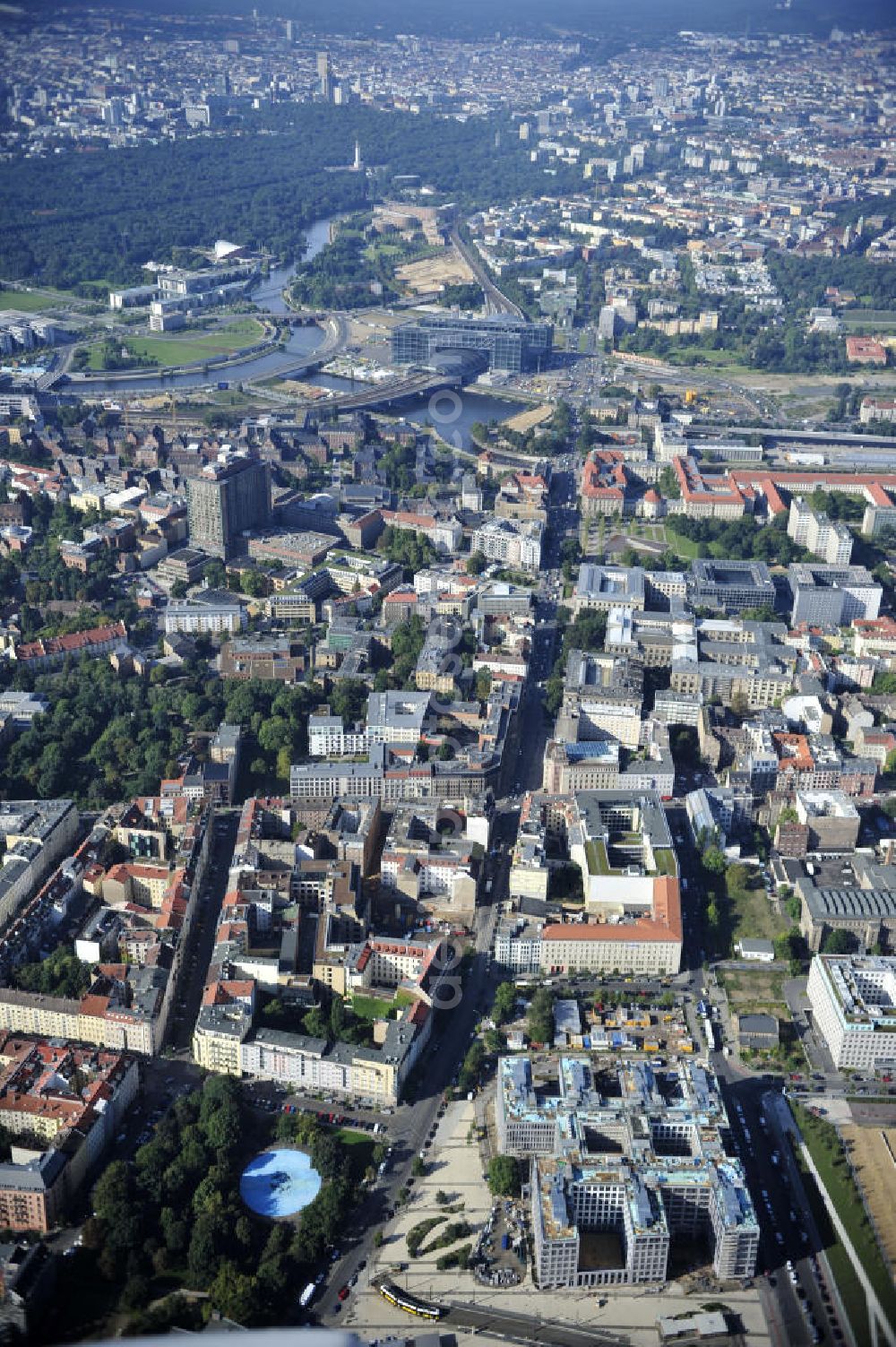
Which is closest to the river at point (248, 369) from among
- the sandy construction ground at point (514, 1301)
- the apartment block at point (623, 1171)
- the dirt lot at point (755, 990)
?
the dirt lot at point (755, 990)

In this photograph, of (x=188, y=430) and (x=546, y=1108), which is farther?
(x=188, y=430)

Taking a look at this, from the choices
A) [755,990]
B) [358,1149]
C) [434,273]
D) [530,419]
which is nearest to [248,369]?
[530,419]

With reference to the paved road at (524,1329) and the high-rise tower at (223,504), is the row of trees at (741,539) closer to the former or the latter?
the high-rise tower at (223,504)

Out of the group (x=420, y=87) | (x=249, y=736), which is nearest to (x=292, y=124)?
(x=420, y=87)

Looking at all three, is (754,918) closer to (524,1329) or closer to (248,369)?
(524,1329)

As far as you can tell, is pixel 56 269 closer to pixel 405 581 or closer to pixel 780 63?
pixel 405 581

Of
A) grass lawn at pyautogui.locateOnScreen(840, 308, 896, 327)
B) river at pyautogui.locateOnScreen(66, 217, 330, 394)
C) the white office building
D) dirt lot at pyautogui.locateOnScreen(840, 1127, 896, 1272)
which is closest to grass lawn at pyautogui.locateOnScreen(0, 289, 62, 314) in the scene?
river at pyautogui.locateOnScreen(66, 217, 330, 394)

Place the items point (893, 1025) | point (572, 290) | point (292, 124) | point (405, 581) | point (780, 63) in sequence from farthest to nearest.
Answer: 1. point (780, 63)
2. point (292, 124)
3. point (572, 290)
4. point (405, 581)
5. point (893, 1025)
